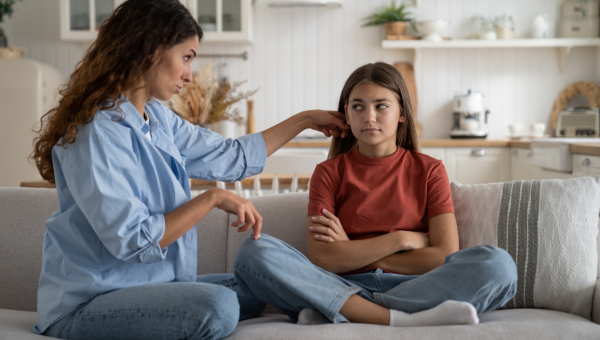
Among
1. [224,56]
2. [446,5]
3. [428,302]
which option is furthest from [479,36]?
[428,302]

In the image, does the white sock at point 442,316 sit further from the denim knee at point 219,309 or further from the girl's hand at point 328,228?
the denim knee at point 219,309

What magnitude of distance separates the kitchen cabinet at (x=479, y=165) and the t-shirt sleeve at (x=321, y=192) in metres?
2.35

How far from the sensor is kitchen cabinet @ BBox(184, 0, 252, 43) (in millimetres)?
4012

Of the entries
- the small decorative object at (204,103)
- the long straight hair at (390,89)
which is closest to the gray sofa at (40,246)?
the long straight hair at (390,89)

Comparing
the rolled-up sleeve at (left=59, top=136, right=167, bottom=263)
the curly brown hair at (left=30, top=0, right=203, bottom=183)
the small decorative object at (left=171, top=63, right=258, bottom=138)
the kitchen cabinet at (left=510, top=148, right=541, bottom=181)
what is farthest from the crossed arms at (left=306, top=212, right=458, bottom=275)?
the kitchen cabinet at (left=510, top=148, right=541, bottom=181)

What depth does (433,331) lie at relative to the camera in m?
1.13

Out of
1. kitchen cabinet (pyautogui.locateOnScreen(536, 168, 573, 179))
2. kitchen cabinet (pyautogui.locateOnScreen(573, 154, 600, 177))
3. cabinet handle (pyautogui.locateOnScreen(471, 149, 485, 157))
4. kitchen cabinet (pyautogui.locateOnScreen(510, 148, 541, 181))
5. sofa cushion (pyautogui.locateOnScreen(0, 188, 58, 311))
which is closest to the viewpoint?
sofa cushion (pyautogui.locateOnScreen(0, 188, 58, 311))

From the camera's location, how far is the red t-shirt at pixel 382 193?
4.77 feet

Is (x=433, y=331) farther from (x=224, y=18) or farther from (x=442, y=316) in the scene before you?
(x=224, y=18)

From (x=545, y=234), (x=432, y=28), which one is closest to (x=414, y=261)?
(x=545, y=234)

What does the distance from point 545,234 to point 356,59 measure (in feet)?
9.91

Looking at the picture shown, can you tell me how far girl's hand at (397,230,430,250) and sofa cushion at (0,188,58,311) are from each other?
1062mm

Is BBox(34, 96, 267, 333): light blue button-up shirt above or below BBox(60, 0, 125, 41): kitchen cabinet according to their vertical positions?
below

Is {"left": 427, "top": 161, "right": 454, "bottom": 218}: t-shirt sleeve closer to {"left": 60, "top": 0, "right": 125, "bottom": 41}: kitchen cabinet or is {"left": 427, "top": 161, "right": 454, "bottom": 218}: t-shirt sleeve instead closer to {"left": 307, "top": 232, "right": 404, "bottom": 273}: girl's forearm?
{"left": 307, "top": 232, "right": 404, "bottom": 273}: girl's forearm
